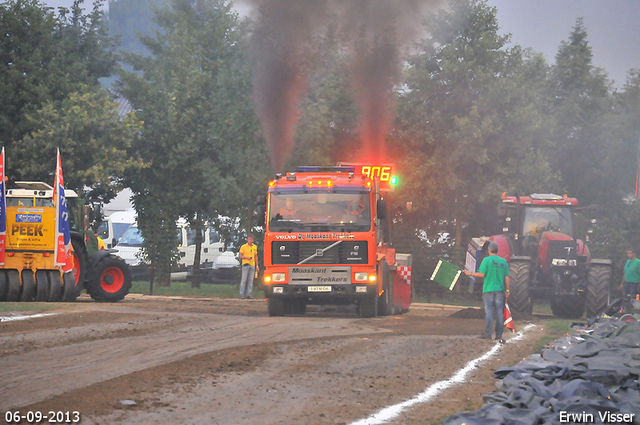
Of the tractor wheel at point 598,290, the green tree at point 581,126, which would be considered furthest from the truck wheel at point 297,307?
the green tree at point 581,126

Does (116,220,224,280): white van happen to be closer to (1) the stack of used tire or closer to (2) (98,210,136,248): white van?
(2) (98,210,136,248): white van

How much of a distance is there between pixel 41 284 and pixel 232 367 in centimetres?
1115

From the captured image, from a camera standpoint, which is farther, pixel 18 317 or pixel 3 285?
pixel 3 285

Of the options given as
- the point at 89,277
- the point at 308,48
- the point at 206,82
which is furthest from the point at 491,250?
the point at 206,82

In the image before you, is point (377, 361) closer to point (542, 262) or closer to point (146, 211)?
point (542, 262)

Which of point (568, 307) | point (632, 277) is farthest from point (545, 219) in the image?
point (632, 277)

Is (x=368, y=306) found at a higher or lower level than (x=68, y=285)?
lower

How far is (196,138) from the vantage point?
31359mm

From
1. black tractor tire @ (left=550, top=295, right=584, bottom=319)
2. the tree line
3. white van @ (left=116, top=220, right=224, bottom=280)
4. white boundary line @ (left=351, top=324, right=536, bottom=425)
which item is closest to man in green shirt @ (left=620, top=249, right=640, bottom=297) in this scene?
black tractor tire @ (left=550, top=295, right=584, bottom=319)

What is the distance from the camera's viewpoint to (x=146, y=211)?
3206 cm

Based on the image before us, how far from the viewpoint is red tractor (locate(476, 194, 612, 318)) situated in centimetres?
2022

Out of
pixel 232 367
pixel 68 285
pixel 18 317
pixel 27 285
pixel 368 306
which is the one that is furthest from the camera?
pixel 68 285

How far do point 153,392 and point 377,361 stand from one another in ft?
12.3

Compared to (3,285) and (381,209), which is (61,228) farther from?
(381,209)
